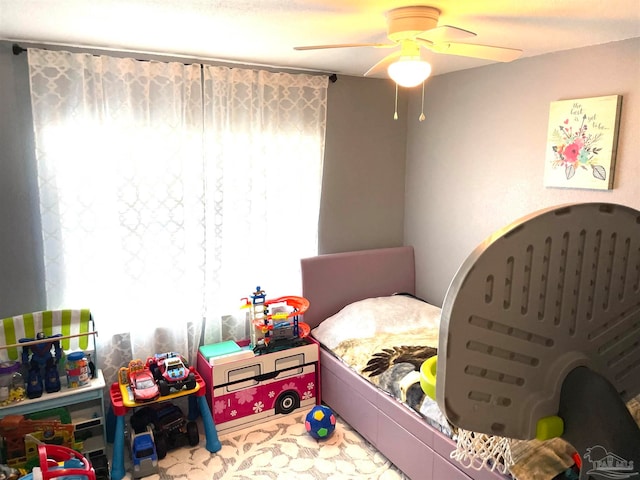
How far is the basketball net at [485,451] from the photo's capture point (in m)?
1.98

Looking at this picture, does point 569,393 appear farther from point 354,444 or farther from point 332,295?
point 332,295

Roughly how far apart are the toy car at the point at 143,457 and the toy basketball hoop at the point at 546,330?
254cm

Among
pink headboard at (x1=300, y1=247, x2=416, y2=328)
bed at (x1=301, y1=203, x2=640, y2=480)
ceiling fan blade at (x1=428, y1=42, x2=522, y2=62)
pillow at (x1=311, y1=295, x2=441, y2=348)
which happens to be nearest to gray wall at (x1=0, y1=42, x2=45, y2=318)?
pink headboard at (x1=300, y1=247, x2=416, y2=328)

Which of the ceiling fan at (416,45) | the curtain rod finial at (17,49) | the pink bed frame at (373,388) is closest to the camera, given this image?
the ceiling fan at (416,45)

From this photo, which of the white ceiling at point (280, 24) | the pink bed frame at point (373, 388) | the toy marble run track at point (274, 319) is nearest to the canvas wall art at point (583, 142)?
the white ceiling at point (280, 24)

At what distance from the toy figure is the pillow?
1.68m

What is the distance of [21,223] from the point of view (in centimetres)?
275

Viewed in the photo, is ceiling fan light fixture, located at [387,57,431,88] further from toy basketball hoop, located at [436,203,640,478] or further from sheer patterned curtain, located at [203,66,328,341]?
sheer patterned curtain, located at [203,66,328,341]

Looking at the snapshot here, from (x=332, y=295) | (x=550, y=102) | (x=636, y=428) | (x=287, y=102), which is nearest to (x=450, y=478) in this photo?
(x=332, y=295)

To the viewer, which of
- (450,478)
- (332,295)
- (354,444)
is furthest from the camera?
(332,295)

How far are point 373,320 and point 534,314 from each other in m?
2.79

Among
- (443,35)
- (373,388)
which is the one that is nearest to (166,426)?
(373,388)

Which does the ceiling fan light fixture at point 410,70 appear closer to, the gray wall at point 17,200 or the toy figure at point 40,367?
the gray wall at point 17,200

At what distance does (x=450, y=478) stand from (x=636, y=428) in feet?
6.31
